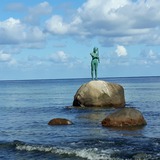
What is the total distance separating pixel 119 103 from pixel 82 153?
22300mm

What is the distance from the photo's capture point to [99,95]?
132 feet

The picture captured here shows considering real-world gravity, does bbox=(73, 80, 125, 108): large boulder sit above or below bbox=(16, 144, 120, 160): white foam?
above

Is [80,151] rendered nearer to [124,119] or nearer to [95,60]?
[124,119]

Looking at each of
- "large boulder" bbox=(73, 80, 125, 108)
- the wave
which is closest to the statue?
"large boulder" bbox=(73, 80, 125, 108)

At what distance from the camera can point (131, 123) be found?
27.9m

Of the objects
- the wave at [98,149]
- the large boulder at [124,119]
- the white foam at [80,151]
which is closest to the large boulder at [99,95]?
the large boulder at [124,119]

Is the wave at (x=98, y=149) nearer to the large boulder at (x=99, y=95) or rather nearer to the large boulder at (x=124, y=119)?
the large boulder at (x=124, y=119)

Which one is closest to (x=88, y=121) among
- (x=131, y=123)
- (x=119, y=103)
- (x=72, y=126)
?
(x=72, y=126)

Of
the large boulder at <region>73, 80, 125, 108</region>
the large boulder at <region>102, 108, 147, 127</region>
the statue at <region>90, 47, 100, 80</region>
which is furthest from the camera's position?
the statue at <region>90, 47, 100, 80</region>

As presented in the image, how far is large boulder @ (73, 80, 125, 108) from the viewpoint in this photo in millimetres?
40062

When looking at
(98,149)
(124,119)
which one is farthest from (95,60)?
(98,149)

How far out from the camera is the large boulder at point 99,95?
40.1 metres

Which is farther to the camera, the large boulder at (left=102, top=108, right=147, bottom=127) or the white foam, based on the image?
the large boulder at (left=102, top=108, right=147, bottom=127)

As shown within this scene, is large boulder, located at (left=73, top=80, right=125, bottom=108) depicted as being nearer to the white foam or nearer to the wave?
the wave
